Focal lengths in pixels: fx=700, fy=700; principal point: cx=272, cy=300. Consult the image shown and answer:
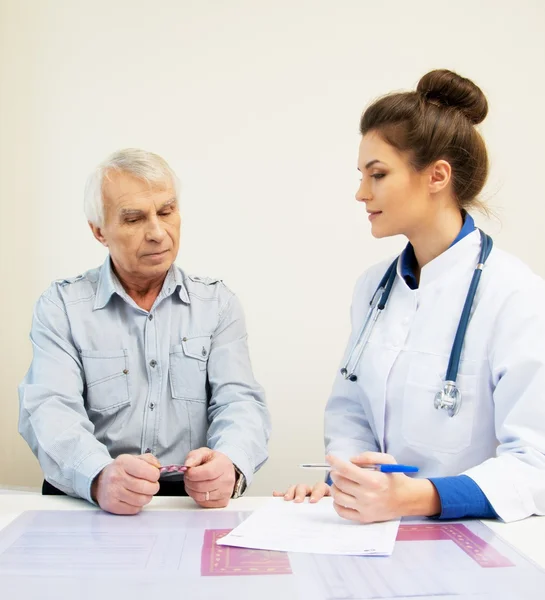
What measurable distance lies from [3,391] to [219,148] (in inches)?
46.2

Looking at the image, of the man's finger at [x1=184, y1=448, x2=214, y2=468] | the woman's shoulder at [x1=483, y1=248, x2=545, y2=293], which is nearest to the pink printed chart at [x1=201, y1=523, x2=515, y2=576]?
the man's finger at [x1=184, y1=448, x2=214, y2=468]

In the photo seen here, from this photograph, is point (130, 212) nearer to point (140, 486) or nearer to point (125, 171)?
point (125, 171)

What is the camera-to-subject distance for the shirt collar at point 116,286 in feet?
5.65

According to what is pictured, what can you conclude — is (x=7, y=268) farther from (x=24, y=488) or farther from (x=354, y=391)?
(x=354, y=391)

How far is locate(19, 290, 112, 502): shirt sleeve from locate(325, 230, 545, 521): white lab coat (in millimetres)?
537

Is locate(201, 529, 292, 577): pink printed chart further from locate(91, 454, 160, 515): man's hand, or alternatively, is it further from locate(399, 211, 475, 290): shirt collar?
locate(399, 211, 475, 290): shirt collar

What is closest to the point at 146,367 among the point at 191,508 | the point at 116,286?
the point at 116,286

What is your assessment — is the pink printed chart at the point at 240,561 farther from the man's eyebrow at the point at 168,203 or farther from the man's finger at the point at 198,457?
the man's eyebrow at the point at 168,203

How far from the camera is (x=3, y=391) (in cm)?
A: 253

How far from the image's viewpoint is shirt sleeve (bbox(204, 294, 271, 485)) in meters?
1.53

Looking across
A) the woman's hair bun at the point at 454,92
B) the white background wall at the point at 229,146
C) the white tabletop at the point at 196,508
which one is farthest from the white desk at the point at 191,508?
the white background wall at the point at 229,146

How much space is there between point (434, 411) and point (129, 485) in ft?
2.02

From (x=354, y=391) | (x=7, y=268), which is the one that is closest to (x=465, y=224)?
(x=354, y=391)

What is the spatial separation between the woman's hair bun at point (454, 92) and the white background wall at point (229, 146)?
101cm
